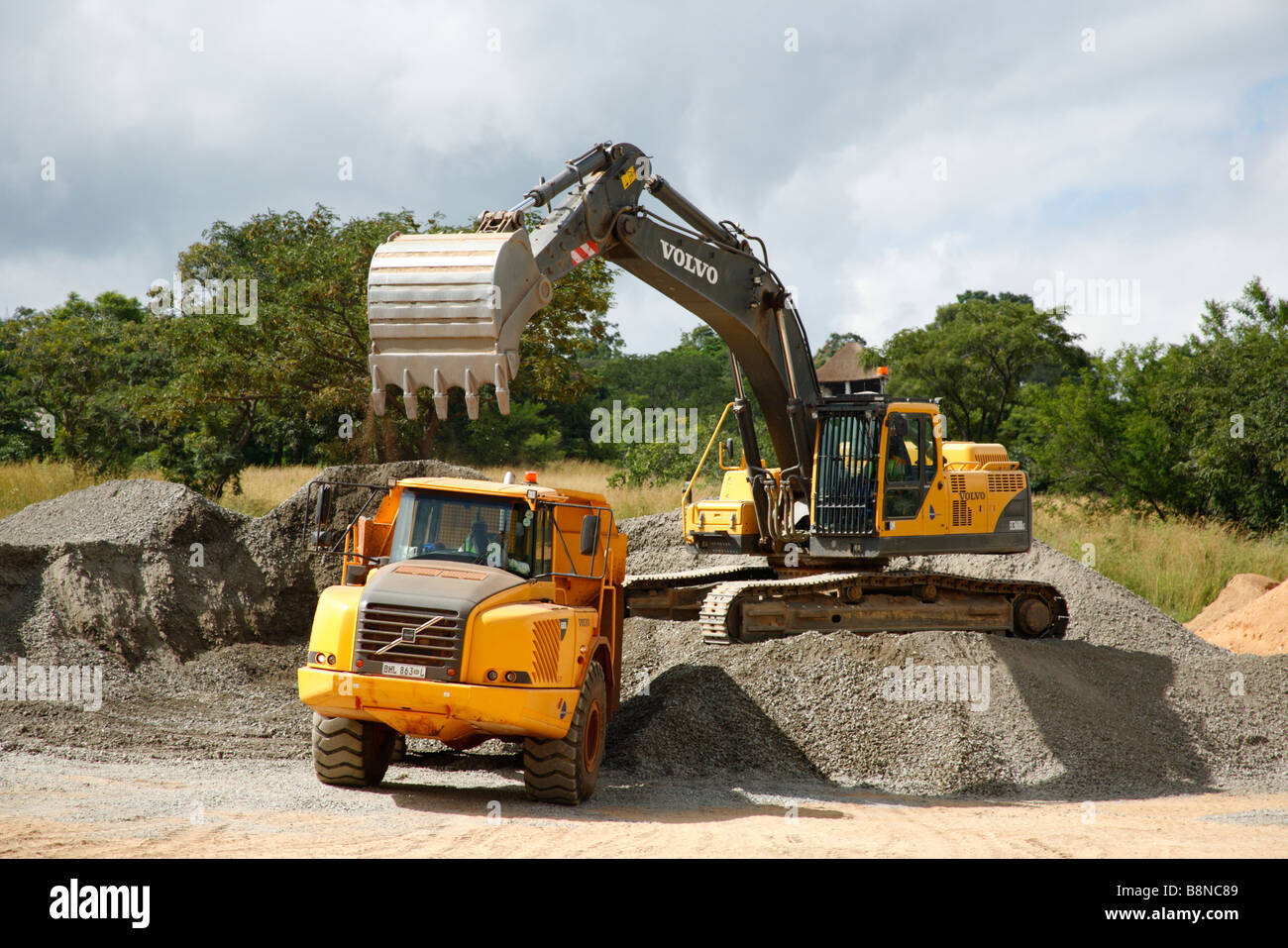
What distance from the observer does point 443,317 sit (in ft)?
26.5

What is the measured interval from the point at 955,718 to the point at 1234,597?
41.2 feet

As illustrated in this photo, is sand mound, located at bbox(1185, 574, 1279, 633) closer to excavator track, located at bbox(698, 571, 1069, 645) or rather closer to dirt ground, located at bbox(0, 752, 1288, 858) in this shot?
excavator track, located at bbox(698, 571, 1069, 645)

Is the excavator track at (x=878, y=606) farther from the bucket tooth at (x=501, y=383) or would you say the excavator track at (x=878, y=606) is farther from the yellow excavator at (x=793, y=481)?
the bucket tooth at (x=501, y=383)

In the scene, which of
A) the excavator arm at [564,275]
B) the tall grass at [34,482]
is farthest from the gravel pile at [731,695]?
the tall grass at [34,482]

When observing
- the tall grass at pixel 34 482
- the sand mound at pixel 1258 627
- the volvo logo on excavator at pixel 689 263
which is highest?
the volvo logo on excavator at pixel 689 263

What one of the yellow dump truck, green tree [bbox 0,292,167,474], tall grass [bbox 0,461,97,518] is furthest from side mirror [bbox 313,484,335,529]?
green tree [bbox 0,292,167,474]

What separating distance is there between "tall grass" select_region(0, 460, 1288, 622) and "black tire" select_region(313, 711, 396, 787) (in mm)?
13159

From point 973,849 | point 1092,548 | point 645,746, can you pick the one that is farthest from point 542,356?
point 973,849

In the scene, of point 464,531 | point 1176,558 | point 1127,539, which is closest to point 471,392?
point 464,531

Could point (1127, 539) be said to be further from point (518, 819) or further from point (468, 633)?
point (468, 633)

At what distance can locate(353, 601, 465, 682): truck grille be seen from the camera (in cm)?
752

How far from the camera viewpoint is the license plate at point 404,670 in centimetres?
751

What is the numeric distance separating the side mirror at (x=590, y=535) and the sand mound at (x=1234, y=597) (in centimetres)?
1577
